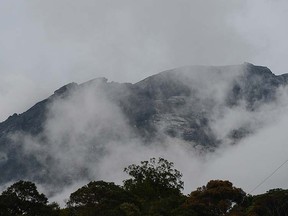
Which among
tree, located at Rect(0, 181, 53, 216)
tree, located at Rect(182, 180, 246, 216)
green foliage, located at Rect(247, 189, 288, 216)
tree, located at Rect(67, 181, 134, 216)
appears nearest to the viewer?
tree, located at Rect(0, 181, 53, 216)

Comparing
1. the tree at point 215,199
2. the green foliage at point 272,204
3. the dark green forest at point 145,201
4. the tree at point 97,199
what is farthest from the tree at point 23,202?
the green foliage at point 272,204

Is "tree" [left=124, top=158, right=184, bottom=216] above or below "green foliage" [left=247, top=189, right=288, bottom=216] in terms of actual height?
above

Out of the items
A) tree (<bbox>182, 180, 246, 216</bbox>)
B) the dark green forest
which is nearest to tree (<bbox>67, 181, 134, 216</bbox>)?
the dark green forest

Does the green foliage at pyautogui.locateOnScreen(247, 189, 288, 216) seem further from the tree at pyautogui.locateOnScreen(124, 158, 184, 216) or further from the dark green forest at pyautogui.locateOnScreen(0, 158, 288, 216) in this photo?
the tree at pyautogui.locateOnScreen(124, 158, 184, 216)

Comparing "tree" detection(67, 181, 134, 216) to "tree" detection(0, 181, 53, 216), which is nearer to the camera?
"tree" detection(0, 181, 53, 216)

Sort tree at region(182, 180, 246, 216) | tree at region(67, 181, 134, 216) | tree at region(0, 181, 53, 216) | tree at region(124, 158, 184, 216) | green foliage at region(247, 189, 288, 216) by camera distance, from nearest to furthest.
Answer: tree at region(0, 181, 53, 216) → tree at region(67, 181, 134, 216) → green foliage at region(247, 189, 288, 216) → tree at region(182, 180, 246, 216) → tree at region(124, 158, 184, 216)

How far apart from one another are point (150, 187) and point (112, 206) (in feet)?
74.0

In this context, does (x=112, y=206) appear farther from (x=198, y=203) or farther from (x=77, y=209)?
(x=198, y=203)

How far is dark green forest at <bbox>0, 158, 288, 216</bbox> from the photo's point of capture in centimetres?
6128

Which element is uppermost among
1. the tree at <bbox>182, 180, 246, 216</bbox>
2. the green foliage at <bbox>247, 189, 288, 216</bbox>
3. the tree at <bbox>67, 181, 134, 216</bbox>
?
the tree at <bbox>67, 181, 134, 216</bbox>

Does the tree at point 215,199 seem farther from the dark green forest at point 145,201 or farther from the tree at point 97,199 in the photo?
the tree at point 97,199

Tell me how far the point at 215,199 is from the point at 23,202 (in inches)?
1424

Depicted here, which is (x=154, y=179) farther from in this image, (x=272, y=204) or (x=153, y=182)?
(x=272, y=204)

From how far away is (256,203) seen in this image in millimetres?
72250
